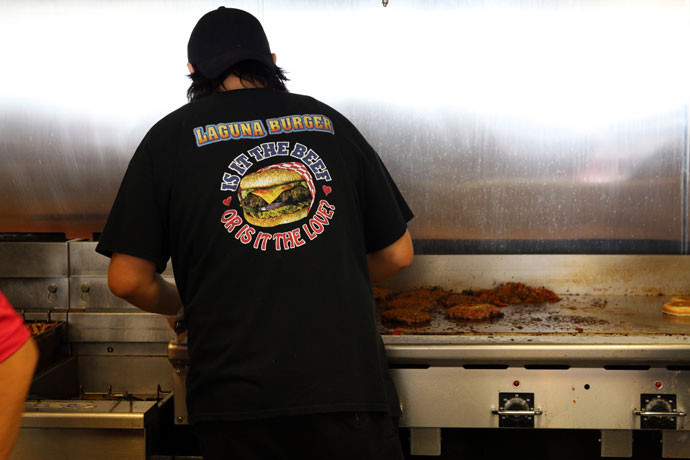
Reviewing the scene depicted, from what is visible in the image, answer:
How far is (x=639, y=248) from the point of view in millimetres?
2637

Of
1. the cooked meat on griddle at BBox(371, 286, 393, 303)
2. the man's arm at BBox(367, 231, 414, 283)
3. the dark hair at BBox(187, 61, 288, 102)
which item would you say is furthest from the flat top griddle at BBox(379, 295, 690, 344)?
the dark hair at BBox(187, 61, 288, 102)

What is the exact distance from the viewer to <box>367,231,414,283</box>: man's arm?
143 centimetres

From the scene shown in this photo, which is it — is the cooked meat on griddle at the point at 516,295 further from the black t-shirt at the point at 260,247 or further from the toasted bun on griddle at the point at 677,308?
the black t-shirt at the point at 260,247

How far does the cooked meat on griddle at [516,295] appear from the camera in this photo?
2309 mm

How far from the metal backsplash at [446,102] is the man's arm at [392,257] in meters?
1.22

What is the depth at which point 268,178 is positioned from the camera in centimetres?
121

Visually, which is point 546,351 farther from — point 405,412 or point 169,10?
point 169,10

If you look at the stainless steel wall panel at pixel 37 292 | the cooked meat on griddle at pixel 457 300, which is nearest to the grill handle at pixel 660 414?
the cooked meat on griddle at pixel 457 300

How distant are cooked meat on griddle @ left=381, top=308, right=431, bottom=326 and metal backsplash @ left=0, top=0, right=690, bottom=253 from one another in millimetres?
697

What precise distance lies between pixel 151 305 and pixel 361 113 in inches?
60.2

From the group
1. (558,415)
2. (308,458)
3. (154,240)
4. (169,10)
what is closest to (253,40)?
(154,240)

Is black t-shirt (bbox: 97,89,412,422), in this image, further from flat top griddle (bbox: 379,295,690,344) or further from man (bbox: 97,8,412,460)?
flat top griddle (bbox: 379,295,690,344)

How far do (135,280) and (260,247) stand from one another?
0.31 m

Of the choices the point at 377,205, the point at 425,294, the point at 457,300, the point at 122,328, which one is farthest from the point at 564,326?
the point at 122,328
